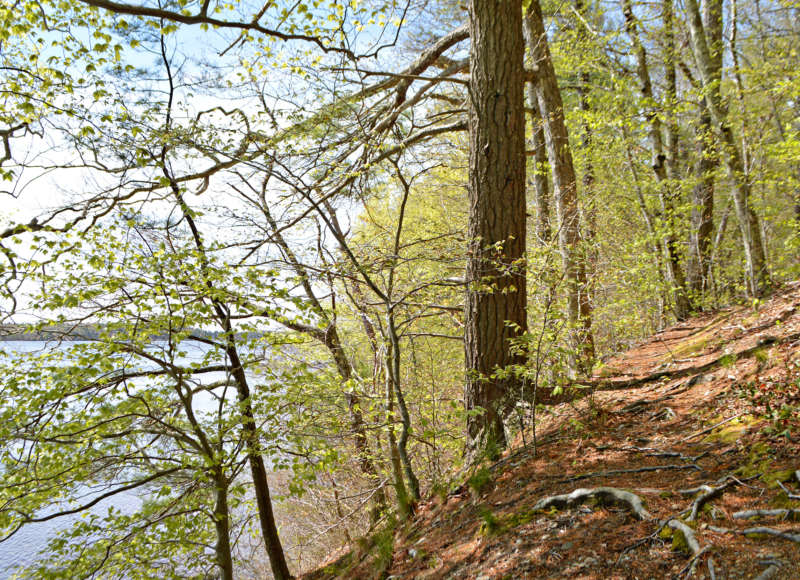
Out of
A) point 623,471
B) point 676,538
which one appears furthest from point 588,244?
point 676,538

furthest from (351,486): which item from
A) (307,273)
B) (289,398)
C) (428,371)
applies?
(307,273)

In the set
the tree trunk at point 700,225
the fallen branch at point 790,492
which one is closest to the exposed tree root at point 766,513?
the fallen branch at point 790,492

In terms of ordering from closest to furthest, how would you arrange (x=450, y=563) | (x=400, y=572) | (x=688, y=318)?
(x=450, y=563) → (x=400, y=572) → (x=688, y=318)

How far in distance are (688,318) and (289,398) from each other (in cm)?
711

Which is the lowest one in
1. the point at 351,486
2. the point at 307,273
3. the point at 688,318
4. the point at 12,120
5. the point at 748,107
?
the point at 351,486

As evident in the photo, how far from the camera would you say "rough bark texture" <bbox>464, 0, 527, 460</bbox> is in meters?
4.75

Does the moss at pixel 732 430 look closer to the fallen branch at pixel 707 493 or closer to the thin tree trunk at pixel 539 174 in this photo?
the fallen branch at pixel 707 493

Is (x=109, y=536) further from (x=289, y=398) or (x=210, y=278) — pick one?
(x=210, y=278)

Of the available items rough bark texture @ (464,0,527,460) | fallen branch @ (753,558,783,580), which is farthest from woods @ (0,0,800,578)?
fallen branch @ (753,558,783,580)

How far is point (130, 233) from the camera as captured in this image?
527 centimetres

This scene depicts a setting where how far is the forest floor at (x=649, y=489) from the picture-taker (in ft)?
6.74

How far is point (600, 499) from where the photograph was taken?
2.77 meters

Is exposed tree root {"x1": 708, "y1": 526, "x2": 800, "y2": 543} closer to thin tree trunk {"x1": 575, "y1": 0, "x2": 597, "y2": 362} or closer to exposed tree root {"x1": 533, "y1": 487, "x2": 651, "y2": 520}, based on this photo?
exposed tree root {"x1": 533, "y1": 487, "x2": 651, "y2": 520}

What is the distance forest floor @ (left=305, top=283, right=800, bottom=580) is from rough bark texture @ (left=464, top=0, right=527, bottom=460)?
0.75m
